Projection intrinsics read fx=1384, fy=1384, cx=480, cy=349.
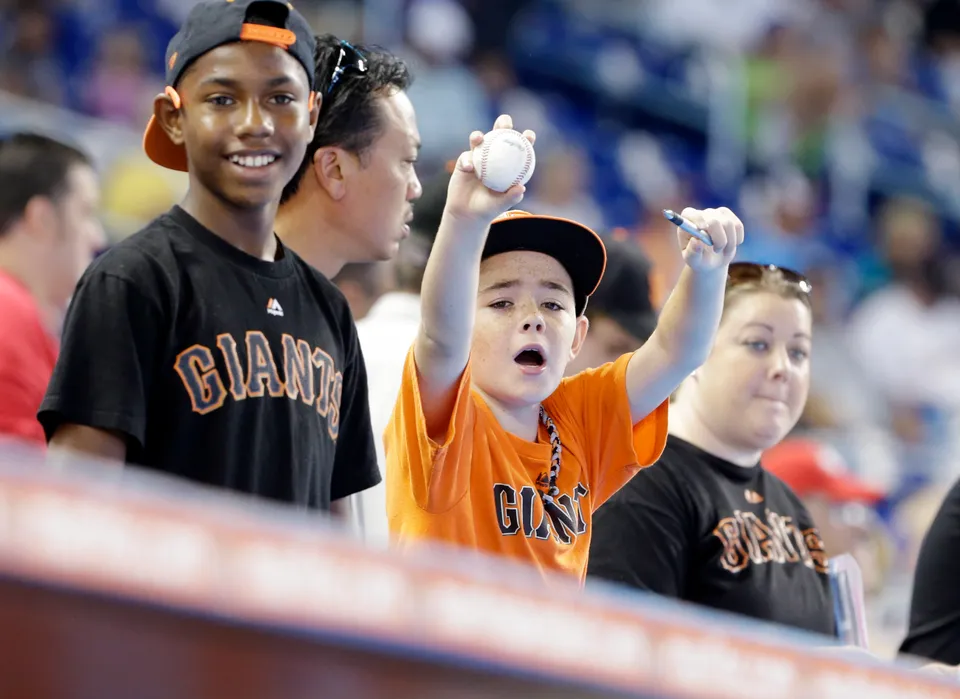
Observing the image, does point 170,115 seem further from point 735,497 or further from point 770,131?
point 770,131

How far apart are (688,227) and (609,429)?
0.48 meters

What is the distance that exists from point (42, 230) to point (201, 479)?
1796mm

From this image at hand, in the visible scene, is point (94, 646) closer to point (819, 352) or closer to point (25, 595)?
point (25, 595)

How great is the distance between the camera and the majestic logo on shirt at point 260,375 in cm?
212

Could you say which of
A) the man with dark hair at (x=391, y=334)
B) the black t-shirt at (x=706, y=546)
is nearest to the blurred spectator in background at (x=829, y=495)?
the black t-shirt at (x=706, y=546)

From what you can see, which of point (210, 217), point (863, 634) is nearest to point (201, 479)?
point (210, 217)

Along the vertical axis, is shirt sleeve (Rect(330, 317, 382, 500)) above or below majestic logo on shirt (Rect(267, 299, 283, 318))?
below

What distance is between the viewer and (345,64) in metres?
3.05

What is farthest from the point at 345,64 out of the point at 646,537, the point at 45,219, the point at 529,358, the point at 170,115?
the point at 646,537

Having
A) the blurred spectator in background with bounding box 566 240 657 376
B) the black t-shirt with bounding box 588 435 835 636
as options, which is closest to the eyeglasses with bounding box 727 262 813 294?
the blurred spectator in background with bounding box 566 240 657 376

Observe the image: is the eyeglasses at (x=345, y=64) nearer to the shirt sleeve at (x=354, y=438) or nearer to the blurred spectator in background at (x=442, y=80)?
the shirt sleeve at (x=354, y=438)

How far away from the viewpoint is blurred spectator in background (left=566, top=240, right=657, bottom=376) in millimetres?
3553

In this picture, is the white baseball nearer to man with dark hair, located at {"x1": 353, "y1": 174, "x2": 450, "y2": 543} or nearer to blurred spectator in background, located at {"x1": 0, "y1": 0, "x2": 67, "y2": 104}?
man with dark hair, located at {"x1": 353, "y1": 174, "x2": 450, "y2": 543}

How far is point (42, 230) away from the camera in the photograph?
3664 mm
